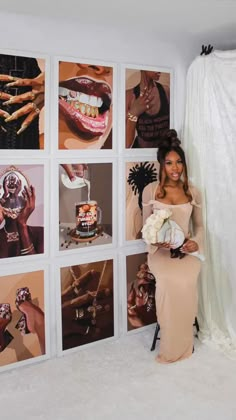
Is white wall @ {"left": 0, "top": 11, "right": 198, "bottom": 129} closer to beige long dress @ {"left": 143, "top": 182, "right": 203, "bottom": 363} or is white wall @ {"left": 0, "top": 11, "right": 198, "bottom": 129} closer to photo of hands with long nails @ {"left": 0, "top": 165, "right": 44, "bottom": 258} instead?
photo of hands with long nails @ {"left": 0, "top": 165, "right": 44, "bottom": 258}

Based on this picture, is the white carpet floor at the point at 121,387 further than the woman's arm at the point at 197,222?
No

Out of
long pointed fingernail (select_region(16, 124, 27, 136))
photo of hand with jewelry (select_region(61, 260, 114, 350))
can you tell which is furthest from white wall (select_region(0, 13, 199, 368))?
long pointed fingernail (select_region(16, 124, 27, 136))

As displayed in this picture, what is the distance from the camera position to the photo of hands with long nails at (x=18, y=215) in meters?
2.71

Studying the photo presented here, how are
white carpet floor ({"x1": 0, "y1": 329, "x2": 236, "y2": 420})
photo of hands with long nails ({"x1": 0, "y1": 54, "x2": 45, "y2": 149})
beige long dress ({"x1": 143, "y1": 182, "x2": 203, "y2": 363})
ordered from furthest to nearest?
beige long dress ({"x1": 143, "y1": 182, "x2": 203, "y2": 363}) → photo of hands with long nails ({"x1": 0, "y1": 54, "x2": 45, "y2": 149}) → white carpet floor ({"x1": 0, "y1": 329, "x2": 236, "y2": 420})

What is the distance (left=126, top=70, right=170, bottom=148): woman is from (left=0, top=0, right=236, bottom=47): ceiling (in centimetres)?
40

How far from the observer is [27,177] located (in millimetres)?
2775

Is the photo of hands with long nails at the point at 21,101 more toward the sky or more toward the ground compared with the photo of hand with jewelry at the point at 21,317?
more toward the sky

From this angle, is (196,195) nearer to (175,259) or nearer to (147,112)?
(175,259)

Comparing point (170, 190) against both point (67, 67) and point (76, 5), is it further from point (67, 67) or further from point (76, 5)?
point (76, 5)

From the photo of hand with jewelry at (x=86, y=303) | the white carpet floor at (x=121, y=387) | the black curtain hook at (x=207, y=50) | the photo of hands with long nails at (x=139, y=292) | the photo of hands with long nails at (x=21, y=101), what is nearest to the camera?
the white carpet floor at (x=121, y=387)

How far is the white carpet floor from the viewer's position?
2357 millimetres

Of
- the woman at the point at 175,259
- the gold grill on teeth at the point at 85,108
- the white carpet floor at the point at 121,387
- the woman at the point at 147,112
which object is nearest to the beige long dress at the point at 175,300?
the woman at the point at 175,259

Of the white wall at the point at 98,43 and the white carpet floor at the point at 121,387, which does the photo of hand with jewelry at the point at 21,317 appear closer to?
the white carpet floor at the point at 121,387

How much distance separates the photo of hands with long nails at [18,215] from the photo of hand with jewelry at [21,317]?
19 centimetres
